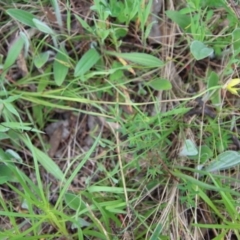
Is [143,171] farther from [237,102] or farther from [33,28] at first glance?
[33,28]

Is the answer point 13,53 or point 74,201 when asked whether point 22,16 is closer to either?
point 13,53

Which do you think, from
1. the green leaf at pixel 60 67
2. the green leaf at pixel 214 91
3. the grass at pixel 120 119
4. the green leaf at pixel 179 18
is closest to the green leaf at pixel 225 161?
the grass at pixel 120 119

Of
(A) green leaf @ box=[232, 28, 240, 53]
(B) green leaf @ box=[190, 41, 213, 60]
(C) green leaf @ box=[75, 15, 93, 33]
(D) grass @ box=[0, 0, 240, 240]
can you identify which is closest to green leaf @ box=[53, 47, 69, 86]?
(D) grass @ box=[0, 0, 240, 240]

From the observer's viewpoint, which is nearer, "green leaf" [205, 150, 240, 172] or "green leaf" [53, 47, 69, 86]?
"green leaf" [205, 150, 240, 172]

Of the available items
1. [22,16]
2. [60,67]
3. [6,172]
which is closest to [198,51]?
[60,67]

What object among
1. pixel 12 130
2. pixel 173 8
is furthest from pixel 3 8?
pixel 173 8

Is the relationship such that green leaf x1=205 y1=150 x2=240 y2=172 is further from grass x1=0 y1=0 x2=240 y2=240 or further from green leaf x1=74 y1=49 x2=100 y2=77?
green leaf x1=74 y1=49 x2=100 y2=77

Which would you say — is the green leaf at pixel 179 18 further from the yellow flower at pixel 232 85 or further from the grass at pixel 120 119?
the yellow flower at pixel 232 85
